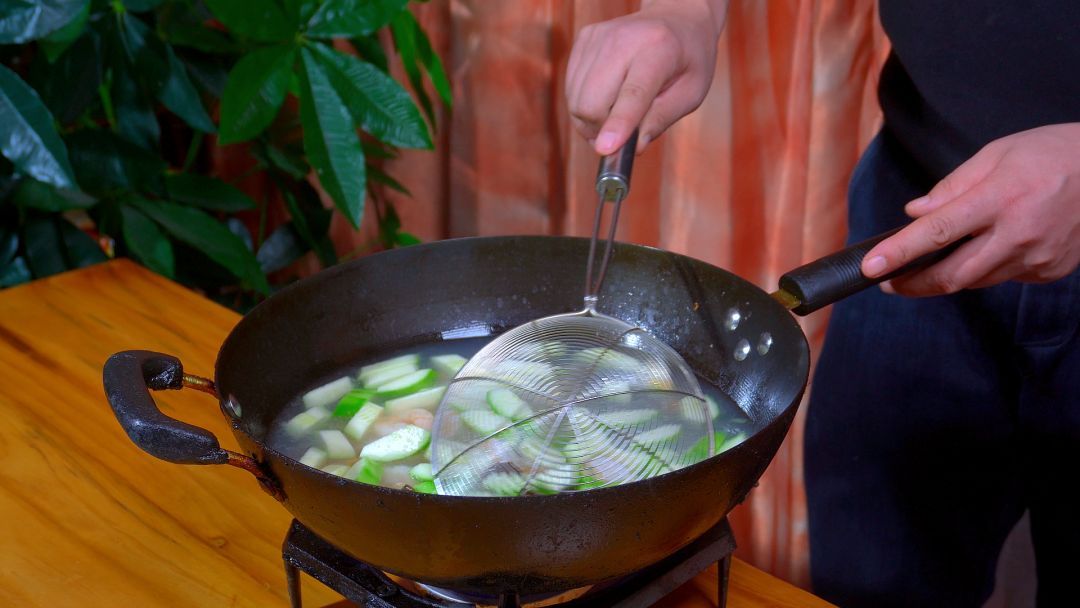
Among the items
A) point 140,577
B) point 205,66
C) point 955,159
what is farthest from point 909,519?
point 205,66

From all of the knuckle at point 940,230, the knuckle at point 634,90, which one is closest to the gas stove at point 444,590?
the knuckle at point 940,230

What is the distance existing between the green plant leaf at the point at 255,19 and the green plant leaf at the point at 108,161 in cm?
30

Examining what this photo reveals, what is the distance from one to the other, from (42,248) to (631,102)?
1095 mm

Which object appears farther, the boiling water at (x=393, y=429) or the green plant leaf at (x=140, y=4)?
the green plant leaf at (x=140, y=4)

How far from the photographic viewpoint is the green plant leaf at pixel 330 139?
1.38 m

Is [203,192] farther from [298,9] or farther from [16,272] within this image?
[298,9]

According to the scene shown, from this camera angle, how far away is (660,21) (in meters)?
0.96

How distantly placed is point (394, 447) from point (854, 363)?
0.60 meters

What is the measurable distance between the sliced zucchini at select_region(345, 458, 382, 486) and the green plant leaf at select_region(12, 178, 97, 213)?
1.00m

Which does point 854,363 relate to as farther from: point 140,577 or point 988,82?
point 140,577

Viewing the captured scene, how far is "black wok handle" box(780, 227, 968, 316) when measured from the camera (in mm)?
729

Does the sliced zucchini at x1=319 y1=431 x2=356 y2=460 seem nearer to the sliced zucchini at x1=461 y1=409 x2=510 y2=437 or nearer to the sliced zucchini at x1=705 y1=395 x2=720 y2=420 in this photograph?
the sliced zucchini at x1=461 y1=409 x2=510 y2=437

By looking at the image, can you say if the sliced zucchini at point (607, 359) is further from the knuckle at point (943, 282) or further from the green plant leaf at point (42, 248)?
the green plant leaf at point (42, 248)

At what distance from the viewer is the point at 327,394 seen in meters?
0.85
